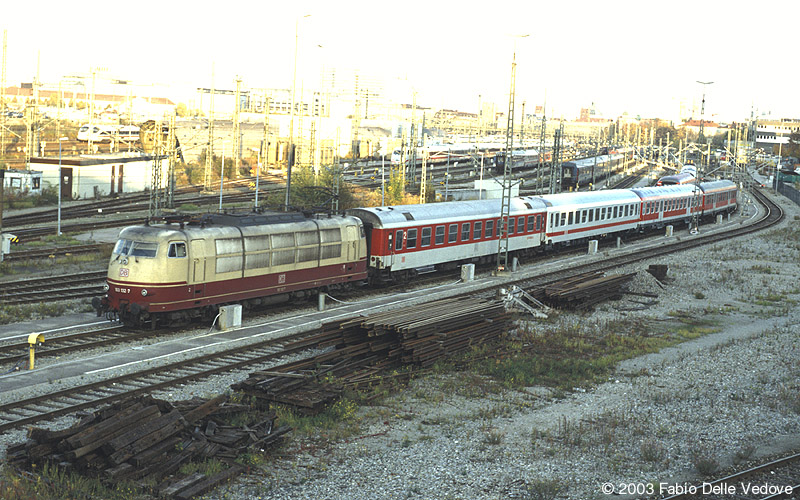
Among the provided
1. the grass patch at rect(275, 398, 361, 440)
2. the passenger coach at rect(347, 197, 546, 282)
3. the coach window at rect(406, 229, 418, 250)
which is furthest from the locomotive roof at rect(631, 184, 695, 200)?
the grass patch at rect(275, 398, 361, 440)

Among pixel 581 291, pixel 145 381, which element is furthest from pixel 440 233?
pixel 145 381

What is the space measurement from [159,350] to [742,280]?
27215 mm

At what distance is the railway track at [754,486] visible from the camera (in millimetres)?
12547

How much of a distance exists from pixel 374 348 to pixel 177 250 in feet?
21.3

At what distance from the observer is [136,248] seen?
22.0 m

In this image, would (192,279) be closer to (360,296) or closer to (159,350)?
(159,350)

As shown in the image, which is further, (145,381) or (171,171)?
(171,171)

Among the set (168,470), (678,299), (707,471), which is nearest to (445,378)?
(707,471)

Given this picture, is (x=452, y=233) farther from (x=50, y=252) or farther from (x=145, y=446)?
(x=145, y=446)

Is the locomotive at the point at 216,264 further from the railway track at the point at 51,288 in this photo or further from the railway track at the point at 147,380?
the railway track at the point at 51,288

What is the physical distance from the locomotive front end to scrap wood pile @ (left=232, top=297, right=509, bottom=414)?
15.3 ft

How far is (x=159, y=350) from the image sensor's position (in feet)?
67.4

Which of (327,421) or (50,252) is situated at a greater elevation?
(50,252)

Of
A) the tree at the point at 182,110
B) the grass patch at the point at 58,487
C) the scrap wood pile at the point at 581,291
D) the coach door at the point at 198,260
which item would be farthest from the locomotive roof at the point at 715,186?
the tree at the point at 182,110
